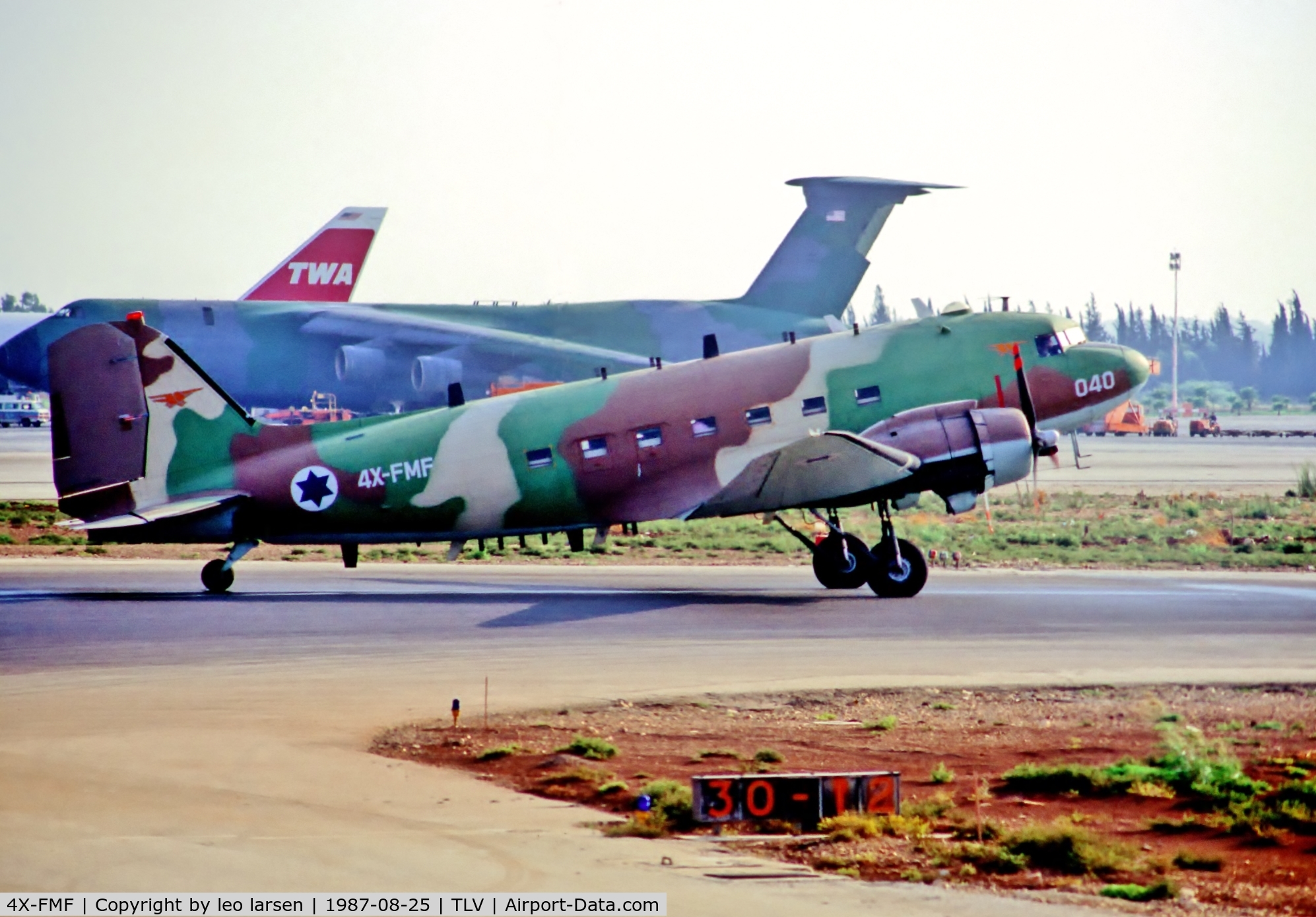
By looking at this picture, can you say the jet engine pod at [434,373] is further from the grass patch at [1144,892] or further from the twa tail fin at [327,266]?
the grass patch at [1144,892]

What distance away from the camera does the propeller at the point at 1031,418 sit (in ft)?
87.8

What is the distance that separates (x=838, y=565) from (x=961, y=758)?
12454 millimetres

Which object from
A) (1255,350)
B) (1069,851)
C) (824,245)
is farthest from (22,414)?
(1255,350)

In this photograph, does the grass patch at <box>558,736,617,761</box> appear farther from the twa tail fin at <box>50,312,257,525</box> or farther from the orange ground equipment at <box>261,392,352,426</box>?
the orange ground equipment at <box>261,392,352,426</box>

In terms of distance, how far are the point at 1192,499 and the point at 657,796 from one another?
132 feet

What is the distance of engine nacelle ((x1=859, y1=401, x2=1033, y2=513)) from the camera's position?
2609cm

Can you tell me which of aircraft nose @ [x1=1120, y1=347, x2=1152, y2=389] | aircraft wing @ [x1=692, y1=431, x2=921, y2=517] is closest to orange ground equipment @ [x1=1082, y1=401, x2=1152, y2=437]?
aircraft nose @ [x1=1120, y1=347, x2=1152, y2=389]

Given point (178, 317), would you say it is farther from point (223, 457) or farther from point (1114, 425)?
point (1114, 425)

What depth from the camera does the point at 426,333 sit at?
211ft

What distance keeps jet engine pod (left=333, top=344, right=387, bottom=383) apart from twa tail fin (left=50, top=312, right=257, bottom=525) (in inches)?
1492

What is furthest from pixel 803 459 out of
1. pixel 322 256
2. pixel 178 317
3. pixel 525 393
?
pixel 322 256

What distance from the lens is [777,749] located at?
50.3 ft

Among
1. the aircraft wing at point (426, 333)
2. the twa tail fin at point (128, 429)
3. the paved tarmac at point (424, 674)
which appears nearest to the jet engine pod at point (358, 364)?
the aircraft wing at point (426, 333)

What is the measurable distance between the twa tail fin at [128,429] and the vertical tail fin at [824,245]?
40324 millimetres
